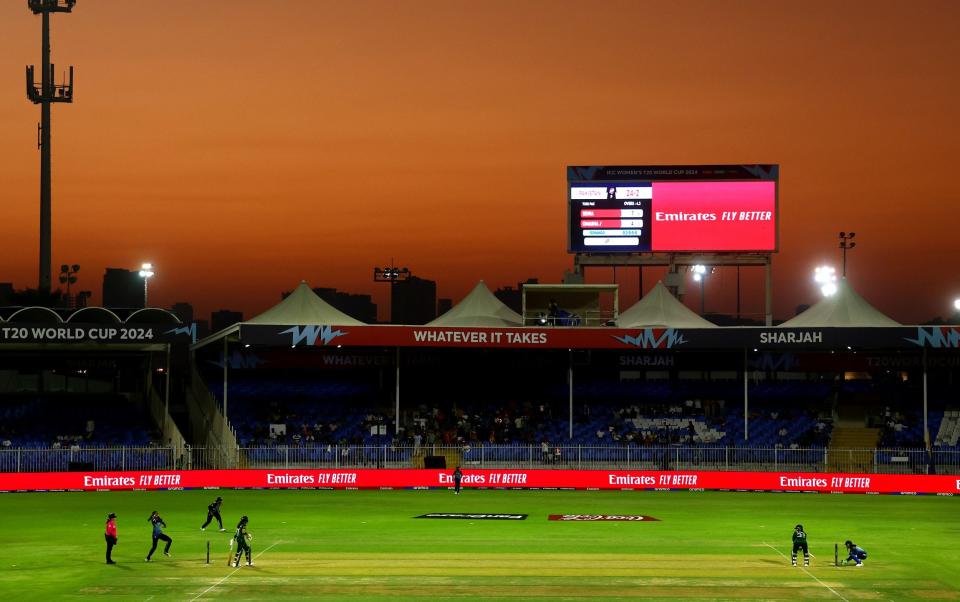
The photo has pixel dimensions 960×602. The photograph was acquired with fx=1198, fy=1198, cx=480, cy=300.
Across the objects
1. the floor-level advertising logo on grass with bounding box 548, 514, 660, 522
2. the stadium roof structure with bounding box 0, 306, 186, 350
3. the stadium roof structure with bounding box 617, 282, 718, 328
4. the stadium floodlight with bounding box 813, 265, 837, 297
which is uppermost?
the stadium floodlight with bounding box 813, 265, 837, 297

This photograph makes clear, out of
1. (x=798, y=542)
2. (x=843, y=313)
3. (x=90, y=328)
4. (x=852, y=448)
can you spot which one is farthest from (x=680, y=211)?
(x=798, y=542)

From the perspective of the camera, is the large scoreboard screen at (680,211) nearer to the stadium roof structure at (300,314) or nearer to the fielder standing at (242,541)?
the stadium roof structure at (300,314)

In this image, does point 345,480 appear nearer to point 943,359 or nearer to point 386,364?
point 386,364

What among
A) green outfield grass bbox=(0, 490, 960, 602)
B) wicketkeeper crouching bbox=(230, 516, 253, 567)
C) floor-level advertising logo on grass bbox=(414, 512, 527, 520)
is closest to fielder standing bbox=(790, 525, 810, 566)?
green outfield grass bbox=(0, 490, 960, 602)

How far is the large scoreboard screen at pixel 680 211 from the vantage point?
6500 centimetres

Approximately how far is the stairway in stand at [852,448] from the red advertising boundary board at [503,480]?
2435 millimetres

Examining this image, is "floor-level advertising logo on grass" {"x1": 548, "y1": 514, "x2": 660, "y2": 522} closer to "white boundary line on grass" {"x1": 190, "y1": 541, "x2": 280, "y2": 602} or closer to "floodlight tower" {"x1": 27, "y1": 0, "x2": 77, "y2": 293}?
"white boundary line on grass" {"x1": 190, "y1": 541, "x2": 280, "y2": 602}

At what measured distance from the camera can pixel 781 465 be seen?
56375mm

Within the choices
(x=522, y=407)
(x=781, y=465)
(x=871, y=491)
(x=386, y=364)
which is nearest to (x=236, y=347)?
(x=386, y=364)

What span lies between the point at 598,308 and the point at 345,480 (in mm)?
19092

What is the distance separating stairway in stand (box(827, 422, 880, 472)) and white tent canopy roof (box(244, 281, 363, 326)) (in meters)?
24.5

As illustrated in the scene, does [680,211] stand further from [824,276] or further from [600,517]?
[600,517]

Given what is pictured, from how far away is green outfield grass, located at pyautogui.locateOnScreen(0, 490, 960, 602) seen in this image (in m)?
28.3

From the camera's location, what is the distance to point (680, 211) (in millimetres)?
65062
